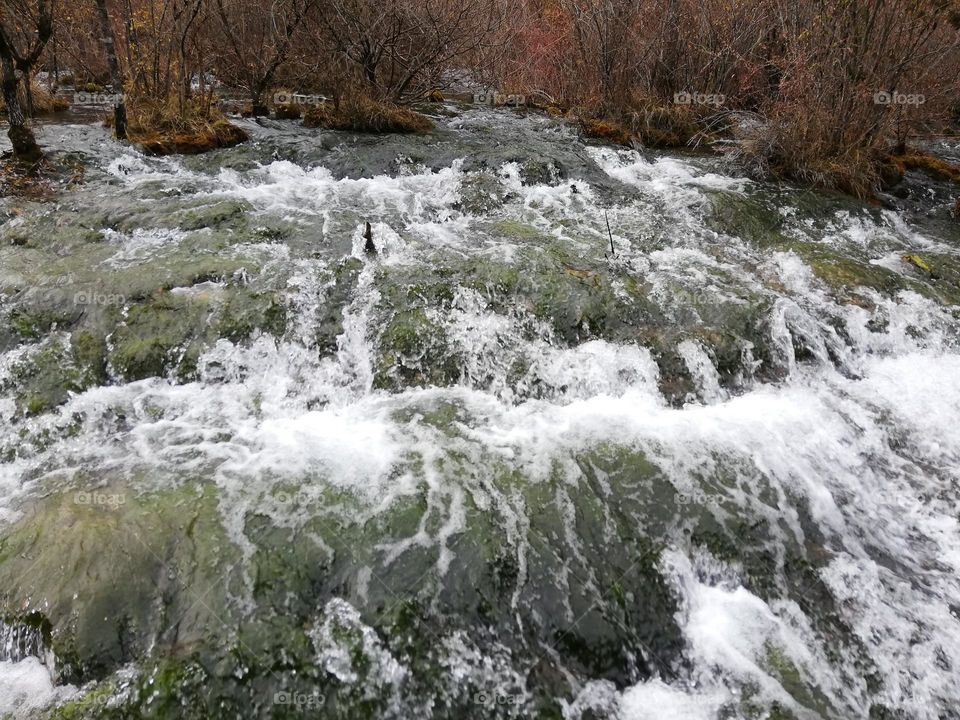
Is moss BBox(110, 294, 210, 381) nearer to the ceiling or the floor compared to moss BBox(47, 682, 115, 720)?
nearer to the ceiling

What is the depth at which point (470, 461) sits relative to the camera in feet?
11.9

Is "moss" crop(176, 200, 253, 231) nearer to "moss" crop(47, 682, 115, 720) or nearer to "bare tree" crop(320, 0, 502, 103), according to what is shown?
"bare tree" crop(320, 0, 502, 103)

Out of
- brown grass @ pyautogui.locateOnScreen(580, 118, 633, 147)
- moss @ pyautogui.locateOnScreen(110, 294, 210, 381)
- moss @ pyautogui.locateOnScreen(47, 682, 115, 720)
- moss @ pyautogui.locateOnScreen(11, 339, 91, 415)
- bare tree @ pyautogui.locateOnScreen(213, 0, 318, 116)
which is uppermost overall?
bare tree @ pyautogui.locateOnScreen(213, 0, 318, 116)

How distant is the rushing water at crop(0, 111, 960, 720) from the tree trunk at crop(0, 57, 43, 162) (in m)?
1.17

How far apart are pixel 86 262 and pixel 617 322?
4819mm

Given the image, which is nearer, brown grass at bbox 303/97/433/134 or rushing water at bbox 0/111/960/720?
rushing water at bbox 0/111/960/720

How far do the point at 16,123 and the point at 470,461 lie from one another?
7.13 meters

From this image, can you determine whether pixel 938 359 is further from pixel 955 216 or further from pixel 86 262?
pixel 86 262

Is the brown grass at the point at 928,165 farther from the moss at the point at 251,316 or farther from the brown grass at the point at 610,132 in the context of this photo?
the moss at the point at 251,316

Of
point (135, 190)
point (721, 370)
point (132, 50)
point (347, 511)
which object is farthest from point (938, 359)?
point (132, 50)

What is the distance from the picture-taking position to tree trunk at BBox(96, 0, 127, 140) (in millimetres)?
8016

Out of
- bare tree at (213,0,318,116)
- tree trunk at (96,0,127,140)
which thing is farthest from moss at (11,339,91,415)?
bare tree at (213,0,318,116)

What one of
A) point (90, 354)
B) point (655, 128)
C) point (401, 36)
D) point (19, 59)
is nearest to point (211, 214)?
point (90, 354)

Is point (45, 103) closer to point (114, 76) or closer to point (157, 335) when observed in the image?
point (114, 76)
